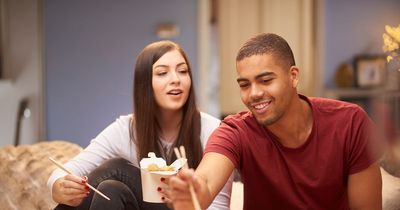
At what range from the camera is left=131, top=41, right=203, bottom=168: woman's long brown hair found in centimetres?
181

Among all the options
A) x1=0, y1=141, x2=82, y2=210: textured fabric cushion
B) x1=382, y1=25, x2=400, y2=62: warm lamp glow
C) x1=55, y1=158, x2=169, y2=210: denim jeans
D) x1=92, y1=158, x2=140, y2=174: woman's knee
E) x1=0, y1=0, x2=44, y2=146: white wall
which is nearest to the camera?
x1=382, y1=25, x2=400, y2=62: warm lamp glow

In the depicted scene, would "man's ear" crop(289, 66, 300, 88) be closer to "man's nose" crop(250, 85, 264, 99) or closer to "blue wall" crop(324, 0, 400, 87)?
"man's nose" crop(250, 85, 264, 99)

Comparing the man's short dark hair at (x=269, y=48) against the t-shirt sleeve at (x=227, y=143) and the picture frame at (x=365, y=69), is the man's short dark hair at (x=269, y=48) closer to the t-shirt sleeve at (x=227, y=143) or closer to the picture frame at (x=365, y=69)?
the t-shirt sleeve at (x=227, y=143)

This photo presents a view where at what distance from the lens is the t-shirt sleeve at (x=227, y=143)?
4.72ft

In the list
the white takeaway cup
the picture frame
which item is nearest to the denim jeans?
the white takeaway cup

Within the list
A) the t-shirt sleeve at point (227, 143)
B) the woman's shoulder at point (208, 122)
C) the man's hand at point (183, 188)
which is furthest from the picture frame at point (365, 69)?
the man's hand at point (183, 188)

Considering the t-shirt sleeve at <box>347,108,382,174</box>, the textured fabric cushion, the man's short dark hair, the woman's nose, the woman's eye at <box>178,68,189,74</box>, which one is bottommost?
the textured fabric cushion

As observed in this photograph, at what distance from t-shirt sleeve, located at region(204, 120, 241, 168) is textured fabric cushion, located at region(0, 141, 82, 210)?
3.06 feet

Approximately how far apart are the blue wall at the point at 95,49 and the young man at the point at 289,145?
3020 millimetres

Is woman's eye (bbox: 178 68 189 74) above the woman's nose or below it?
above

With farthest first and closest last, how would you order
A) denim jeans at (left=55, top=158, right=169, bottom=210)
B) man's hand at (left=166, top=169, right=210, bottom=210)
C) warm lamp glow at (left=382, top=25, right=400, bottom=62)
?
denim jeans at (left=55, top=158, right=169, bottom=210) → warm lamp glow at (left=382, top=25, right=400, bottom=62) → man's hand at (left=166, top=169, right=210, bottom=210)

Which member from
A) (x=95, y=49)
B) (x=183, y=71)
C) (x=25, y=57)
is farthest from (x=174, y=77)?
(x=25, y=57)

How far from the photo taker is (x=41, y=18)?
454 centimetres

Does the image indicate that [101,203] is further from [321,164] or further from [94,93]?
[94,93]
